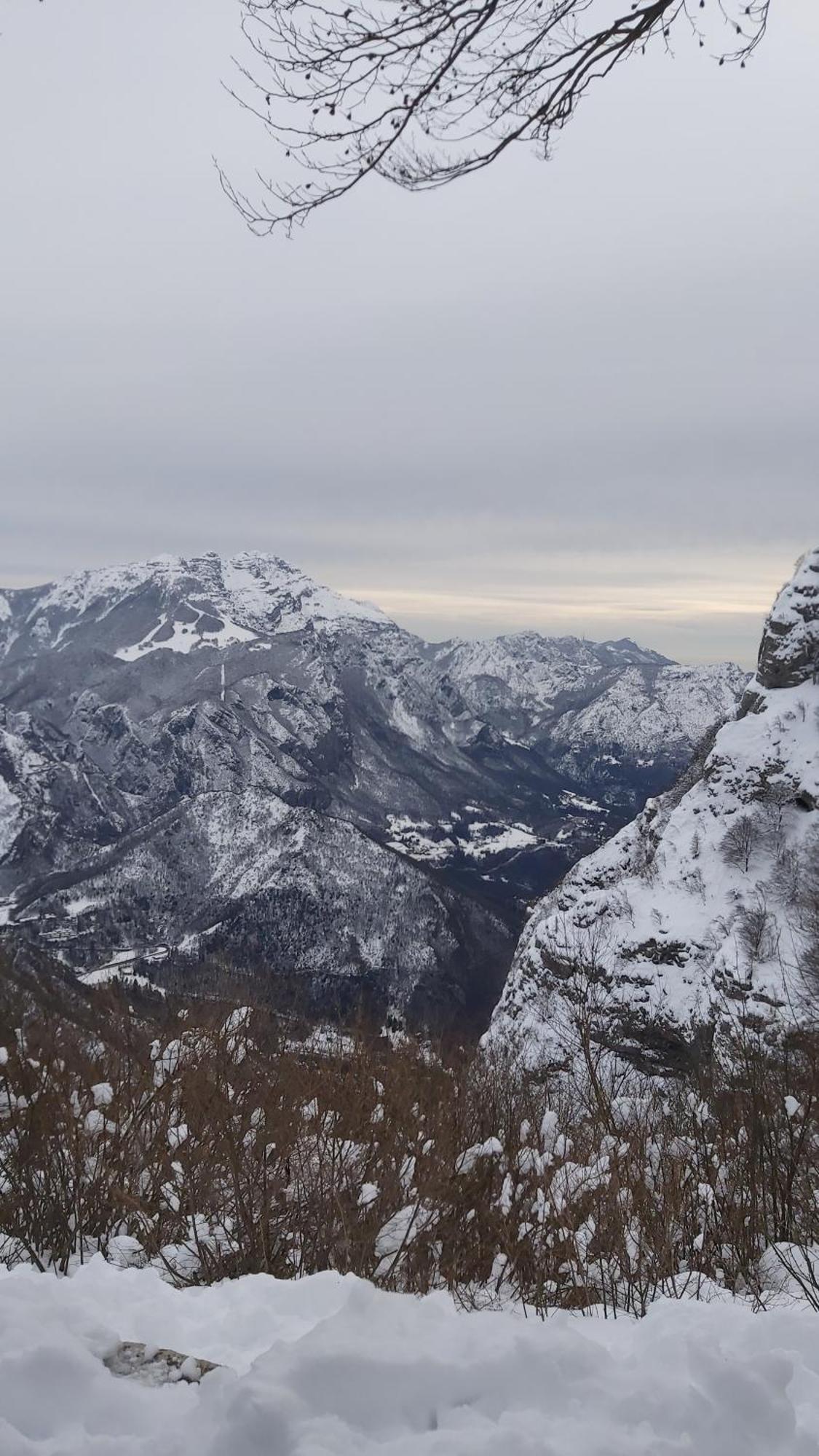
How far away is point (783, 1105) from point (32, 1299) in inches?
257

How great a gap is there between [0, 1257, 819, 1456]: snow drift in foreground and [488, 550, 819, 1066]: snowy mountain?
28.3 metres

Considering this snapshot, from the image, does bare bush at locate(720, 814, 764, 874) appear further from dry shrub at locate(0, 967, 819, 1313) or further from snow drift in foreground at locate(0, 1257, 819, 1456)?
snow drift in foreground at locate(0, 1257, 819, 1456)

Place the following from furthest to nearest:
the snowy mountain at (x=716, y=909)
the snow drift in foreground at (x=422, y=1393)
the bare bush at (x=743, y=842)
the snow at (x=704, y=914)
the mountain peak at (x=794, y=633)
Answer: the mountain peak at (x=794, y=633)
the bare bush at (x=743, y=842)
the snow at (x=704, y=914)
the snowy mountain at (x=716, y=909)
the snow drift in foreground at (x=422, y=1393)

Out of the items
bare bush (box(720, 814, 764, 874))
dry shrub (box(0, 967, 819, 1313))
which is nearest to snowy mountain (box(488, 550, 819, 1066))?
bare bush (box(720, 814, 764, 874))

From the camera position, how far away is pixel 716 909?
130 ft

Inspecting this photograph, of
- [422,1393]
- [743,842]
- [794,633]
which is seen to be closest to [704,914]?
[743,842]

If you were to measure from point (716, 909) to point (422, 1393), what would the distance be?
41.0 meters

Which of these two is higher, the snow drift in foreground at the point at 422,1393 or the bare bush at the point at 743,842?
the snow drift in foreground at the point at 422,1393

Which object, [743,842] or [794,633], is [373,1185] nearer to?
[743,842]

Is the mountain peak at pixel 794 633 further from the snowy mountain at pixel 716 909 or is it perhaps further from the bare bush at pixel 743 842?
the bare bush at pixel 743 842

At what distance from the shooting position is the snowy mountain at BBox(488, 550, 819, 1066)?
112ft

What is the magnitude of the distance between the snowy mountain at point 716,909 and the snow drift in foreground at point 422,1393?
28.3 meters

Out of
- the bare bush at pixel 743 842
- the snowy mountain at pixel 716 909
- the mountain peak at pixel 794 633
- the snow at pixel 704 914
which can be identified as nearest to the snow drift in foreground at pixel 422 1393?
the snowy mountain at pixel 716 909

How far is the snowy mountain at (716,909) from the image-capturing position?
3416 cm
